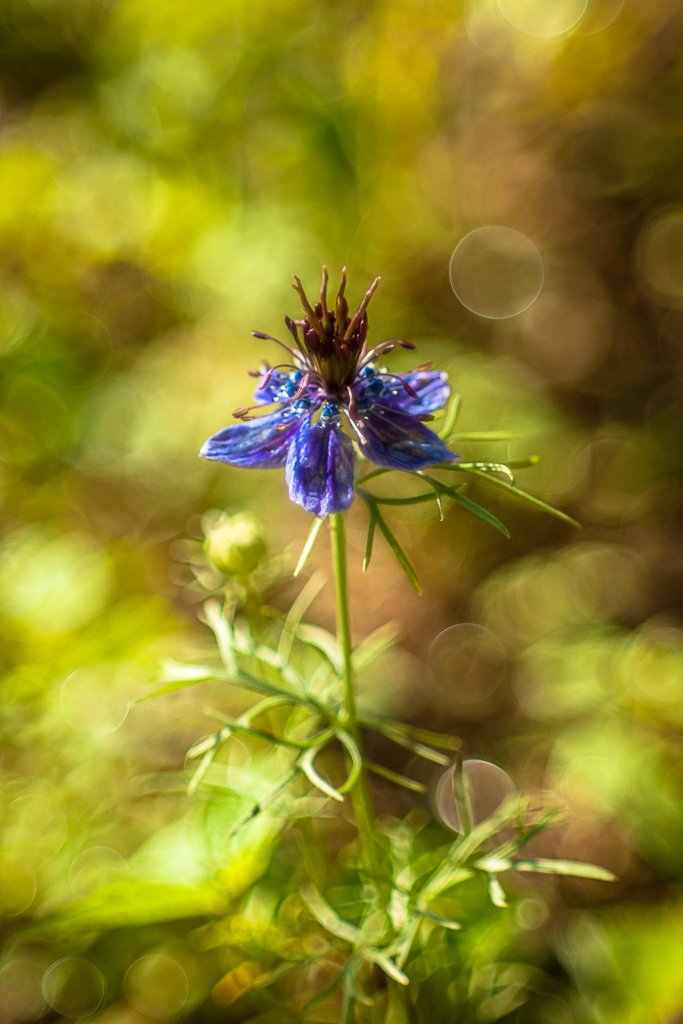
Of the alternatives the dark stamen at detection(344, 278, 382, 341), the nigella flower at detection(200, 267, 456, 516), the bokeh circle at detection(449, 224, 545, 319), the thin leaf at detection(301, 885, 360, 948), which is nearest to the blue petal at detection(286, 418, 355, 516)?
the nigella flower at detection(200, 267, 456, 516)

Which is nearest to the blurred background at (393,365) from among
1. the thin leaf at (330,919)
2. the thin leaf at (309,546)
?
the thin leaf at (330,919)

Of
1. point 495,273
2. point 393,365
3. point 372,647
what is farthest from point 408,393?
point 495,273

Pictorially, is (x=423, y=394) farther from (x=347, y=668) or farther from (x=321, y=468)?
(x=347, y=668)

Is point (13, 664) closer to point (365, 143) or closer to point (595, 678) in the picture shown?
point (595, 678)

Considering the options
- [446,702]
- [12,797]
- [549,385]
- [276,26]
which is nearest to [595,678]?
[446,702]

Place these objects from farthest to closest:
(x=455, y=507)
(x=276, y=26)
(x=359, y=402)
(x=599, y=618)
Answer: (x=276, y=26) → (x=455, y=507) → (x=599, y=618) → (x=359, y=402)

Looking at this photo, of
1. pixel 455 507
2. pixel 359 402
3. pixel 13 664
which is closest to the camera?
pixel 359 402
